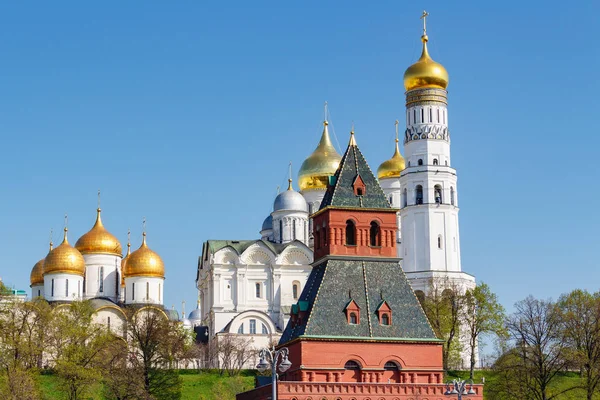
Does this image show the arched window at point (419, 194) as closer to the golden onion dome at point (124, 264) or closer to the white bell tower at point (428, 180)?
the white bell tower at point (428, 180)

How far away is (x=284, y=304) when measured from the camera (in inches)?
3615

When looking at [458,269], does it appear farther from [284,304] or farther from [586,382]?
[586,382]

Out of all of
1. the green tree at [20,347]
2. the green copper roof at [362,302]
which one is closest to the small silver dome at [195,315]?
the green tree at [20,347]

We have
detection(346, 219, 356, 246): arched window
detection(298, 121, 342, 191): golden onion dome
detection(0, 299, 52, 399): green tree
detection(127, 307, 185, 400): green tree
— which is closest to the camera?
detection(346, 219, 356, 246): arched window

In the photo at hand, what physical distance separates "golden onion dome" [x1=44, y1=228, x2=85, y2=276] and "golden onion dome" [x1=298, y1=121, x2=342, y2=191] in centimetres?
1969

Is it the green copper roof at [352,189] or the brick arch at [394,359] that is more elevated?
the green copper roof at [352,189]

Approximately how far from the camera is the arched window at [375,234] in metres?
49.9

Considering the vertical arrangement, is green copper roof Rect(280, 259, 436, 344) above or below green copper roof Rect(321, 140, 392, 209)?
below

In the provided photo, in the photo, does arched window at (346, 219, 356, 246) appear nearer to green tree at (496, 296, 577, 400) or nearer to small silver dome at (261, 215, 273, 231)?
green tree at (496, 296, 577, 400)

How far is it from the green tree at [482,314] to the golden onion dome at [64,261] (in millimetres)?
29627

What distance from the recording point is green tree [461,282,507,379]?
7319 centimetres

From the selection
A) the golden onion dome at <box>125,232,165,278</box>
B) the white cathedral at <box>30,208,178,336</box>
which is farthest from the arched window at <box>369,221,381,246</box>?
the golden onion dome at <box>125,232,165,278</box>

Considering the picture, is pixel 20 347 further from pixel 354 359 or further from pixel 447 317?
pixel 447 317

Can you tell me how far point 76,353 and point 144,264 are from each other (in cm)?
2601
